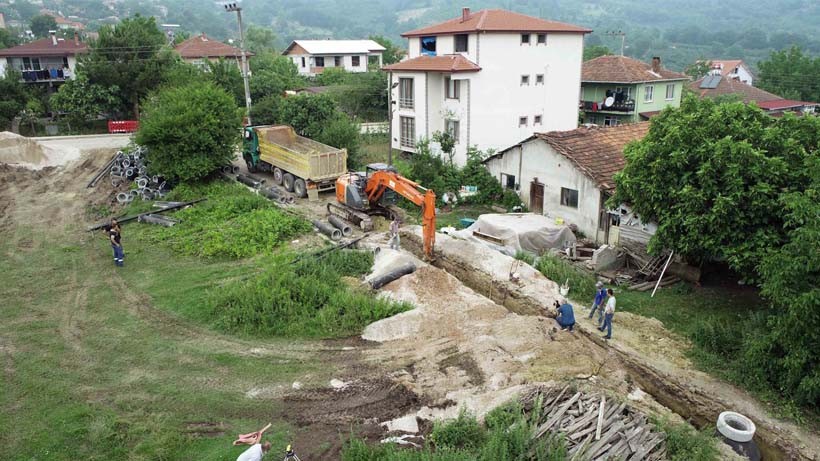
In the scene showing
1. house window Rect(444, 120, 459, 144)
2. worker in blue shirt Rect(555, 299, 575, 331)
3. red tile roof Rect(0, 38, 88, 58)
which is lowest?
worker in blue shirt Rect(555, 299, 575, 331)

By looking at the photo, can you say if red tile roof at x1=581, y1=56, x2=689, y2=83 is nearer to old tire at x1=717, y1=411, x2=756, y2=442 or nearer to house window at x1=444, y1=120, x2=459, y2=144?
house window at x1=444, y1=120, x2=459, y2=144

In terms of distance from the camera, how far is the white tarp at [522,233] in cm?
1872

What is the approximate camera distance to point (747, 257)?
13195 mm

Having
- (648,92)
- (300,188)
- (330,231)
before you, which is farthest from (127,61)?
(648,92)

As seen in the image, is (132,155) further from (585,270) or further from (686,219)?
(686,219)

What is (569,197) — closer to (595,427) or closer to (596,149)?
(596,149)

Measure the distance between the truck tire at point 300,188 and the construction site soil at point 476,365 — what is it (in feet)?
28.6

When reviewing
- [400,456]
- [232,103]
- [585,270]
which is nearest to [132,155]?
[232,103]

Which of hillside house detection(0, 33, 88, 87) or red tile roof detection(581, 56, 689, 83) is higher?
hillside house detection(0, 33, 88, 87)

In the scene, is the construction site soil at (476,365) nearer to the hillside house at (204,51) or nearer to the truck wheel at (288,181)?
the truck wheel at (288,181)

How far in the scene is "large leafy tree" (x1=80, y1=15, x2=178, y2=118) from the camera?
123 ft

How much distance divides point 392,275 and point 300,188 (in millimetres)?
9952

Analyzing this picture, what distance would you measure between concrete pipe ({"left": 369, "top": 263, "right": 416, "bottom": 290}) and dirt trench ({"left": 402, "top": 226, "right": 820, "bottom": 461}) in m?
1.93

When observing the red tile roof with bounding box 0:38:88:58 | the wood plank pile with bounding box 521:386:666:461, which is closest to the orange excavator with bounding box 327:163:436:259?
the wood plank pile with bounding box 521:386:666:461
